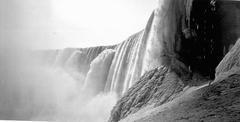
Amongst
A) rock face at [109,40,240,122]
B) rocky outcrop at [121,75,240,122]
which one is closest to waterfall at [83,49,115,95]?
rock face at [109,40,240,122]

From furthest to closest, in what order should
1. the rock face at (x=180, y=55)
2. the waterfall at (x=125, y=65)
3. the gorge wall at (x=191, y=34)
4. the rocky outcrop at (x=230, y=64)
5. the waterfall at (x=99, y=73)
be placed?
1. the waterfall at (x=99, y=73)
2. the waterfall at (x=125, y=65)
3. the gorge wall at (x=191, y=34)
4. the rock face at (x=180, y=55)
5. the rocky outcrop at (x=230, y=64)

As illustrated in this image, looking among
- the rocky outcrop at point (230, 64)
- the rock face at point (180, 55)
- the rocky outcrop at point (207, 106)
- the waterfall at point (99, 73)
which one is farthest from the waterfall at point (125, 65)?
the rocky outcrop at point (207, 106)

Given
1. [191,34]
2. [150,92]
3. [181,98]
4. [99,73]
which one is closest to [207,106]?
[181,98]

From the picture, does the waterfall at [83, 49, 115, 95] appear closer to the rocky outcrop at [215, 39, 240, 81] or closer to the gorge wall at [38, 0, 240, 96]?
the gorge wall at [38, 0, 240, 96]

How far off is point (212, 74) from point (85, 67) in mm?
3787

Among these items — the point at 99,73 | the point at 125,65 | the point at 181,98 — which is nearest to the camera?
the point at 181,98

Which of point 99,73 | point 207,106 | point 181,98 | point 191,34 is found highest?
point 191,34

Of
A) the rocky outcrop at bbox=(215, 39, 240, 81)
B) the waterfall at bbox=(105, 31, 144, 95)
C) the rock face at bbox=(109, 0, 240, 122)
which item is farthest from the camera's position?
the waterfall at bbox=(105, 31, 144, 95)

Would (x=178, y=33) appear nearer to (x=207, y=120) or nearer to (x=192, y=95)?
(x=192, y=95)

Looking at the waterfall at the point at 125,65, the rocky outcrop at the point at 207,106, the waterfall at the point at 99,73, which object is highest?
the rocky outcrop at the point at 207,106

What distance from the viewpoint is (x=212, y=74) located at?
413 cm

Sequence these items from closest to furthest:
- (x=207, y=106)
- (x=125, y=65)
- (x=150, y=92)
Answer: (x=207, y=106) < (x=150, y=92) < (x=125, y=65)

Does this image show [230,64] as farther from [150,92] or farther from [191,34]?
[150,92]

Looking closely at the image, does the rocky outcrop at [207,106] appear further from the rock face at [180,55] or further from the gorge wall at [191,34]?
the gorge wall at [191,34]
